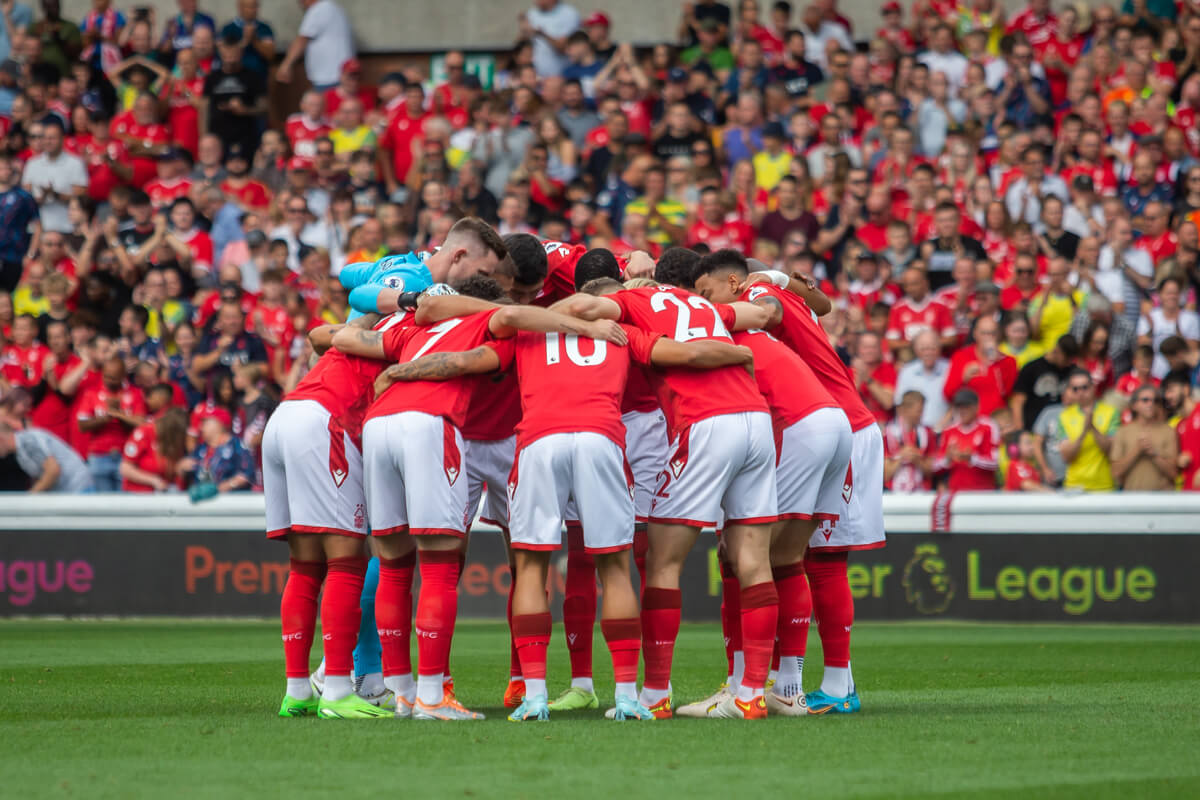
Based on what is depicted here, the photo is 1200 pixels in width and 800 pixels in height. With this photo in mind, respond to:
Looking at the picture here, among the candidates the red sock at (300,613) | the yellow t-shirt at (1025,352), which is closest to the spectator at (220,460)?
the yellow t-shirt at (1025,352)

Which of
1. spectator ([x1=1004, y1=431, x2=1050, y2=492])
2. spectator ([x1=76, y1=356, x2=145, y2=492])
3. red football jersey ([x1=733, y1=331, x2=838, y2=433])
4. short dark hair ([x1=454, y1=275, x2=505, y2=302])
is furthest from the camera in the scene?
spectator ([x1=76, y1=356, x2=145, y2=492])

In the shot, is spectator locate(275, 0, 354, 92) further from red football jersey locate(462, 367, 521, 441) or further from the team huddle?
red football jersey locate(462, 367, 521, 441)

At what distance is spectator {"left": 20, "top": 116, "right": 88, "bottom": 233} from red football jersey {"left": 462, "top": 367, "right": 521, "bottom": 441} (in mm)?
13381

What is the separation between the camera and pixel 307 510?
25.2 feet

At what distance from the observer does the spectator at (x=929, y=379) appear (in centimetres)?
1565

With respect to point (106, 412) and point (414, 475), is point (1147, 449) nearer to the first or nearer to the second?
point (414, 475)

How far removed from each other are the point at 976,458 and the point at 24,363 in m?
10.5

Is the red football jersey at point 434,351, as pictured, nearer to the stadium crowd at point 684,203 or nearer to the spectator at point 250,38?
the stadium crowd at point 684,203

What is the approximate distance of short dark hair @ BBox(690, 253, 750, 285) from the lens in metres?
8.32

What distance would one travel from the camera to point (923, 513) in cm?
1456

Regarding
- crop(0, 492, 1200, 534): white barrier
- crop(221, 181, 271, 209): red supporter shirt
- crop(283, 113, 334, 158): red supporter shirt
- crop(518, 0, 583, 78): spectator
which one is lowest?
crop(0, 492, 1200, 534): white barrier

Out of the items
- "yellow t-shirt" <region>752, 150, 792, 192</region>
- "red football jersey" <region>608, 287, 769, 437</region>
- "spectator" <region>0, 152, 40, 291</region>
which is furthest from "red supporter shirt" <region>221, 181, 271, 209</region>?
"red football jersey" <region>608, 287, 769, 437</region>

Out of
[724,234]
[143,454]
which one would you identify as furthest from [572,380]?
[143,454]

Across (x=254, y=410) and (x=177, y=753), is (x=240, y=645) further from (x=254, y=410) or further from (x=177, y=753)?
(x=177, y=753)
